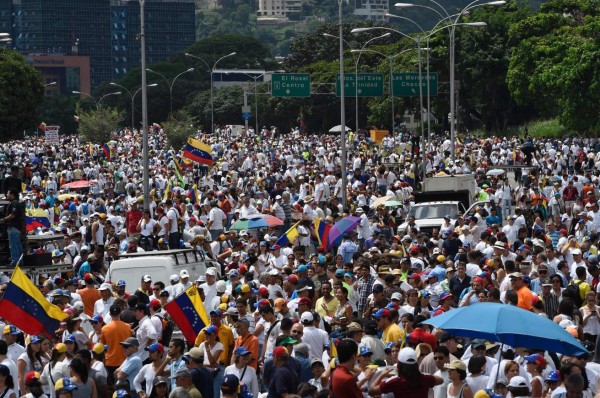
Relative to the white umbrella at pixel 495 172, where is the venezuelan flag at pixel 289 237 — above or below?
above

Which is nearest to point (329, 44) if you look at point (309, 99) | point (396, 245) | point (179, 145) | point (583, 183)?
point (309, 99)

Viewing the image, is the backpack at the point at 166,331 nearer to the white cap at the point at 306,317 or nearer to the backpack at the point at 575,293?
the white cap at the point at 306,317

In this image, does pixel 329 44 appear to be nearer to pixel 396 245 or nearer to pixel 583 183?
pixel 583 183

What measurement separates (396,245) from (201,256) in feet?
12.1

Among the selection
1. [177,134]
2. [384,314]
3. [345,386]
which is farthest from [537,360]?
[177,134]

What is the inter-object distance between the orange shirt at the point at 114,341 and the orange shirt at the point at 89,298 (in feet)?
9.41

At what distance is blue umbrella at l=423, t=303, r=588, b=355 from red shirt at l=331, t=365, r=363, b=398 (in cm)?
156

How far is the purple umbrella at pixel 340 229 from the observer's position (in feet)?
85.4

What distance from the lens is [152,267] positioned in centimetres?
2028

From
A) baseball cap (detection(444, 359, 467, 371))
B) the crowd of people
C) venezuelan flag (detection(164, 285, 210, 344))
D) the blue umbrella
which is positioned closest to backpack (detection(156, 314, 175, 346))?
the crowd of people

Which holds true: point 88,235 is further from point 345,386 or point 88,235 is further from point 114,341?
point 345,386

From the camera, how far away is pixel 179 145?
78.1 metres

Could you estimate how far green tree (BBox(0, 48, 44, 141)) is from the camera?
7488 cm

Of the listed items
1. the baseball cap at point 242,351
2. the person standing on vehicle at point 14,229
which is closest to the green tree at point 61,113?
the person standing on vehicle at point 14,229
